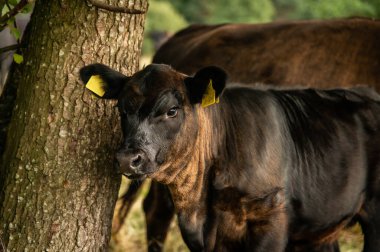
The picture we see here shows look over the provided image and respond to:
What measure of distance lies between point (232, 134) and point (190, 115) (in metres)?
0.37

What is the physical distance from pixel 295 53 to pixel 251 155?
2.77m

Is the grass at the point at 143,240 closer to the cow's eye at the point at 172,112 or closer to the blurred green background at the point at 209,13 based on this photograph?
the cow's eye at the point at 172,112

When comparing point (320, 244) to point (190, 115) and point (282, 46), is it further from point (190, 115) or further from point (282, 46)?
point (282, 46)

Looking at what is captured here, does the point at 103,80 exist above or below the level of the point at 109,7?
below

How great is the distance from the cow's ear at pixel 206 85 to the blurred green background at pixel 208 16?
1.62m

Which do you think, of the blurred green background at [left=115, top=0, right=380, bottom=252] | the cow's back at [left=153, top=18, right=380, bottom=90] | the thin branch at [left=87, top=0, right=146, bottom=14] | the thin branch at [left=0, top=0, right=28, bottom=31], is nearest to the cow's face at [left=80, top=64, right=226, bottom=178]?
the thin branch at [left=87, top=0, right=146, bottom=14]

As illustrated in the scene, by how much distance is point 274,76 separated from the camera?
6547 mm

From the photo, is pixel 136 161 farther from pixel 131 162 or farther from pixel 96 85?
pixel 96 85

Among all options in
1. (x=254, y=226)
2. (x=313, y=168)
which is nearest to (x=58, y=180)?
(x=254, y=226)

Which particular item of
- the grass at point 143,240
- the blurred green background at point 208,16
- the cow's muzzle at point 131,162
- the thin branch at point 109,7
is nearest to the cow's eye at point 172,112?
the cow's muzzle at point 131,162

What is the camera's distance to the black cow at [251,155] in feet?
12.4

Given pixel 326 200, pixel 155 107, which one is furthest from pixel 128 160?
pixel 326 200

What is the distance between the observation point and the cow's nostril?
138 inches

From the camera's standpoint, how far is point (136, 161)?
3533mm
